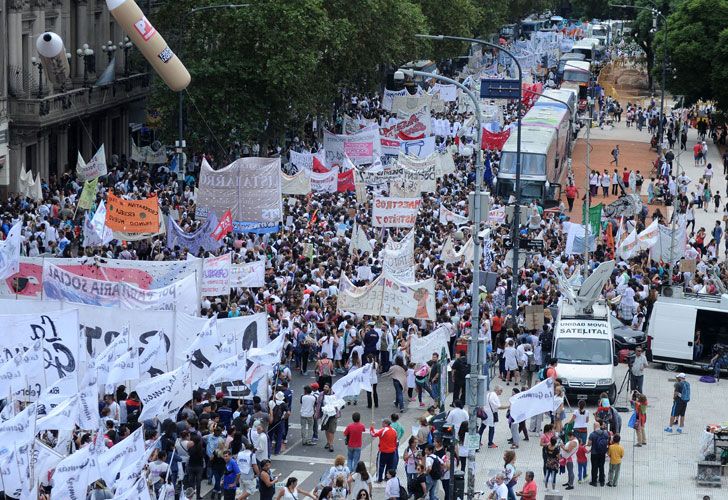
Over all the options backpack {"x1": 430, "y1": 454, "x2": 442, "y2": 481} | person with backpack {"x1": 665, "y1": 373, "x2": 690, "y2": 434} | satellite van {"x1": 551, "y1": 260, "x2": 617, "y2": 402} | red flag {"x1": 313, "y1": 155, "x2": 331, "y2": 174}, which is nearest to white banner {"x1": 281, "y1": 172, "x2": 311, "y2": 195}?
red flag {"x1": 313, "y1": 155, "x2": 331, "y2": 174}

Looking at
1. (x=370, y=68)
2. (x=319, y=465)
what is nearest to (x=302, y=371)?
→ (x=319, y=465)

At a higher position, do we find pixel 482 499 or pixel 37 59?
pixel 37 59

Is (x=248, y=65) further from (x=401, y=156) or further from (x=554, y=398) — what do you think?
(x=554, y=398)

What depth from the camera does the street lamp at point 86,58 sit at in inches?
2527

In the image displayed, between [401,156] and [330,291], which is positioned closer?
[330,291]

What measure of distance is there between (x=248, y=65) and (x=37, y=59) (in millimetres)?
8002

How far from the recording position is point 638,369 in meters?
34.8

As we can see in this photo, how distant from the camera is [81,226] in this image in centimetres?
4775

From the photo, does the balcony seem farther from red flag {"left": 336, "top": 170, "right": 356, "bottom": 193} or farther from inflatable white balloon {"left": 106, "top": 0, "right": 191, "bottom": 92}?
inflatable white balloon {"left": 106, "top": 0, "right": 191, "bottom": 92}

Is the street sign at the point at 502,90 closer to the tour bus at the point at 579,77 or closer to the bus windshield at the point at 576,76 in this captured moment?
the tour bus at the point at 579,77

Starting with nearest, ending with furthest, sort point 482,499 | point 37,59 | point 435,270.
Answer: point 482,499
point 435,270
point 37,59

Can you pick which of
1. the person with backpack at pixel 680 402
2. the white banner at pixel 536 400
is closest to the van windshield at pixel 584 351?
the person with backpack at pixel 680 402

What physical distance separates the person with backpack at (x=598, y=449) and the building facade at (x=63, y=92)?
3382 cm

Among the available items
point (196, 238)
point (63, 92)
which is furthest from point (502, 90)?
point (63, 92)
